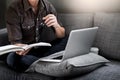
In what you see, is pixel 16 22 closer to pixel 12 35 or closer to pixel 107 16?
pixel 12 35

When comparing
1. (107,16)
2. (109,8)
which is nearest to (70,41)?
(107,16)

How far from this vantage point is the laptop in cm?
134

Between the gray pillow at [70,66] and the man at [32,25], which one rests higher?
the man at [32,25]

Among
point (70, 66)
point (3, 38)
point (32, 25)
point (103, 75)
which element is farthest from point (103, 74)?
point (3, 38)

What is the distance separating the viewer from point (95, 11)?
6.70ft

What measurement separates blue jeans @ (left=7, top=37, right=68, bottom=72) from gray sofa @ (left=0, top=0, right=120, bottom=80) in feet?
0.14

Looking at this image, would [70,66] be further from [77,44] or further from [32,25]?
[32,25]

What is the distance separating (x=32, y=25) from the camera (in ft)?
5.46

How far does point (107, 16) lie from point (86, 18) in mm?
178

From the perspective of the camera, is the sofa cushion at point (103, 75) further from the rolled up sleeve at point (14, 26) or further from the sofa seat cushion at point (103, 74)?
the rolled up sleeve at point (14, 26)

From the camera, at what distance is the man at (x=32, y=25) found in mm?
1603

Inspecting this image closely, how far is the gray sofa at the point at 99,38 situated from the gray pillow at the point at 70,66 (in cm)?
3

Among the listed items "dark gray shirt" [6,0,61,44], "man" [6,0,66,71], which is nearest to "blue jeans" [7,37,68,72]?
"man" [6,0,66,71]

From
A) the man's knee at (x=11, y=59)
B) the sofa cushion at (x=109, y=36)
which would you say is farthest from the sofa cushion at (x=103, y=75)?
the man's knee at (x=11, y=59)
